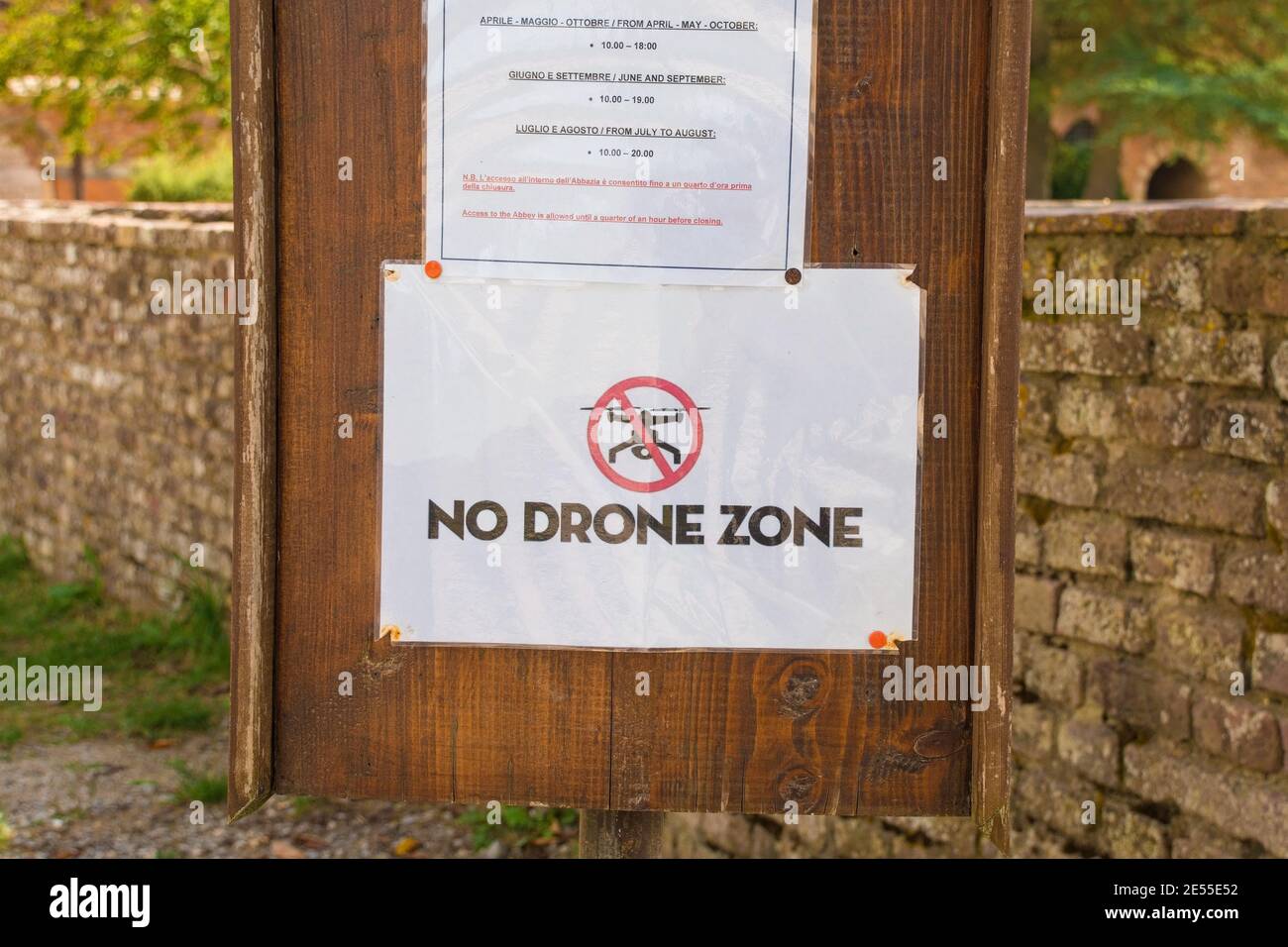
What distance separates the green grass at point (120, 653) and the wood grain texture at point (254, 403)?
406cm

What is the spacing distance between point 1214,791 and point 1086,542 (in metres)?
0.72

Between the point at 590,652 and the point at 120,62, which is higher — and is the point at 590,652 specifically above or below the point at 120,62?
below

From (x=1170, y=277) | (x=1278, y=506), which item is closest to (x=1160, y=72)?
(x=1170, y=277)

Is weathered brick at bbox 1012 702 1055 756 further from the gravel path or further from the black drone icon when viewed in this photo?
the black drone icon

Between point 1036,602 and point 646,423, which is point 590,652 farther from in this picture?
point 1036,602

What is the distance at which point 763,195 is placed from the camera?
5.52ft

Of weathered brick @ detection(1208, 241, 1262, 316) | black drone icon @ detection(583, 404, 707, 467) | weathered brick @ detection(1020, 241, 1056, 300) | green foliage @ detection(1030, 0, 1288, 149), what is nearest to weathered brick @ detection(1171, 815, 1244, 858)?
weathered brick @ detection(1208, 241, 1262, 316)

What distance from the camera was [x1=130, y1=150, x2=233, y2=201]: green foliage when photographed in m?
11.7

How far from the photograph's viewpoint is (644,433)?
1.70m

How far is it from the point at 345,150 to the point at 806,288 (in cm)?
60

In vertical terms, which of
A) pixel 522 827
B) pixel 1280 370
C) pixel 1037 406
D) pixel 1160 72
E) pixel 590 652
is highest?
pixel 1160 72

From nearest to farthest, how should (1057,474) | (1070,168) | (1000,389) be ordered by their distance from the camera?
(1000,389)
(1057,474)
(1070,168)

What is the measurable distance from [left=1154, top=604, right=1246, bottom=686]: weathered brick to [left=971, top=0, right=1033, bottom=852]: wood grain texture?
1.86 meters

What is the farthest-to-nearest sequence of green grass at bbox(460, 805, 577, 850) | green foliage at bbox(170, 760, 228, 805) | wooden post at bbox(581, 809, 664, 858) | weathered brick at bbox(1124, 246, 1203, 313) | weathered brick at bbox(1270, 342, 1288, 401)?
green foliage at bbox(170, 760, 228, 805)
green grass at bbox(460, 805, 577, 850)
weathered brick at bbox(1124, 246, 1203, 313)
weathered brick at bbox(1270, 342, 1288, 401)
wooden post at bbox(581, 809, 664, 858)
